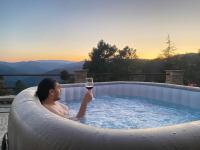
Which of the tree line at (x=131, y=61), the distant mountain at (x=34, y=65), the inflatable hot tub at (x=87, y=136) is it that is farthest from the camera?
the tree line at (x=131, y=61)

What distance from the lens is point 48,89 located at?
13.8ft

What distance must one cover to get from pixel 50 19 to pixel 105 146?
14282 millimetres

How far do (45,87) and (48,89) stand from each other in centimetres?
4

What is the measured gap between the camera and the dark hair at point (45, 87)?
4.17m

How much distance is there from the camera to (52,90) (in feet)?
13.8

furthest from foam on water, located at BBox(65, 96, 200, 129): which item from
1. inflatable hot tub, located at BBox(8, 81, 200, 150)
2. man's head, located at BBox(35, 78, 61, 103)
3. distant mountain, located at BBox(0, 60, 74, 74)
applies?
distant mountain, located at BBox(0, 60, 74, 74)

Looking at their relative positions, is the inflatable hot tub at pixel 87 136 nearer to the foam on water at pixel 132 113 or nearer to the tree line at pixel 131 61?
the foam on water at pixel 132 113

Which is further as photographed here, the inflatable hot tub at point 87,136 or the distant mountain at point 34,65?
the distant mountain at point 34,65

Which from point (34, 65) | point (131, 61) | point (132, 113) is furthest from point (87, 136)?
point (131, 61)

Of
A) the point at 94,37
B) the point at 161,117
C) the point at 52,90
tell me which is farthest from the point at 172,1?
the point at 52,90

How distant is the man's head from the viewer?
13.7 ft

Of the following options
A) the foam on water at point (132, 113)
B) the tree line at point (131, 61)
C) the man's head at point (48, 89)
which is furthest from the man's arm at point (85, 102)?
the tree line at point (131, 61)

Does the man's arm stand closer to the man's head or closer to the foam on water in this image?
the man's head

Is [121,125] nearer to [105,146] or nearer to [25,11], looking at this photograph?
[105,146]
